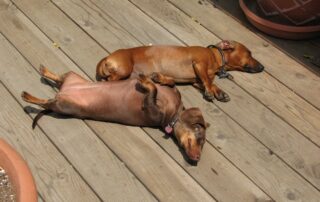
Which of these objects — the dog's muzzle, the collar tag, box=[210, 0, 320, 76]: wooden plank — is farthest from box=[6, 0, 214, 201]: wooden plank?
box=[210, 0, 320, 76]: wooden plank

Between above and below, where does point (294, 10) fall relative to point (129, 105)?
above

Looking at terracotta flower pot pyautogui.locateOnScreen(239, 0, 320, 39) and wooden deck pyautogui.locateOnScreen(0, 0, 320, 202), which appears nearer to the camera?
wooden deck pyautogui.locateOnScreen(0, 0, 320, 202)

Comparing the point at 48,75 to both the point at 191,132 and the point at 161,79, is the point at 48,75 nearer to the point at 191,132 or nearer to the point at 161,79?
the point at 161,79

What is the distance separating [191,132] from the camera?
323cm

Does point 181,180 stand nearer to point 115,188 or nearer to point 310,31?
point 115,188

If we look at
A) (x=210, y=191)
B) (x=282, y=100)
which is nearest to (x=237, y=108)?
(x=282, y=100)

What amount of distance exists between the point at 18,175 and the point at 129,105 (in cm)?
93

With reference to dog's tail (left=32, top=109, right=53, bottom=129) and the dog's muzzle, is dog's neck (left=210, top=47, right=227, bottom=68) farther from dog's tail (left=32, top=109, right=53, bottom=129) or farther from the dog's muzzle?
dog's tail (left=32, top=109, right=53, bottom=129)

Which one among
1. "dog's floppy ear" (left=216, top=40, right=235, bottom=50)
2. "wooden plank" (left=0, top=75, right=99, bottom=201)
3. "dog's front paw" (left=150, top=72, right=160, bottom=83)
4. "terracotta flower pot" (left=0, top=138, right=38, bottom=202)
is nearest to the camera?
"terracotta flower pot" (left=0, top=138, right=38, bottom=202)

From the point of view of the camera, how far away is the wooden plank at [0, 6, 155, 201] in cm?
311

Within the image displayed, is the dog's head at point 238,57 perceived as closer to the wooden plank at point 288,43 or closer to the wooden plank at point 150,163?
the wooden plank at point 288,43

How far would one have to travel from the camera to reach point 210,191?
3131mm

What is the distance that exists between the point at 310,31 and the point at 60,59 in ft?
6.90

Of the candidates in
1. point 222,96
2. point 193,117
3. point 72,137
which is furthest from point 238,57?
point 72,137
